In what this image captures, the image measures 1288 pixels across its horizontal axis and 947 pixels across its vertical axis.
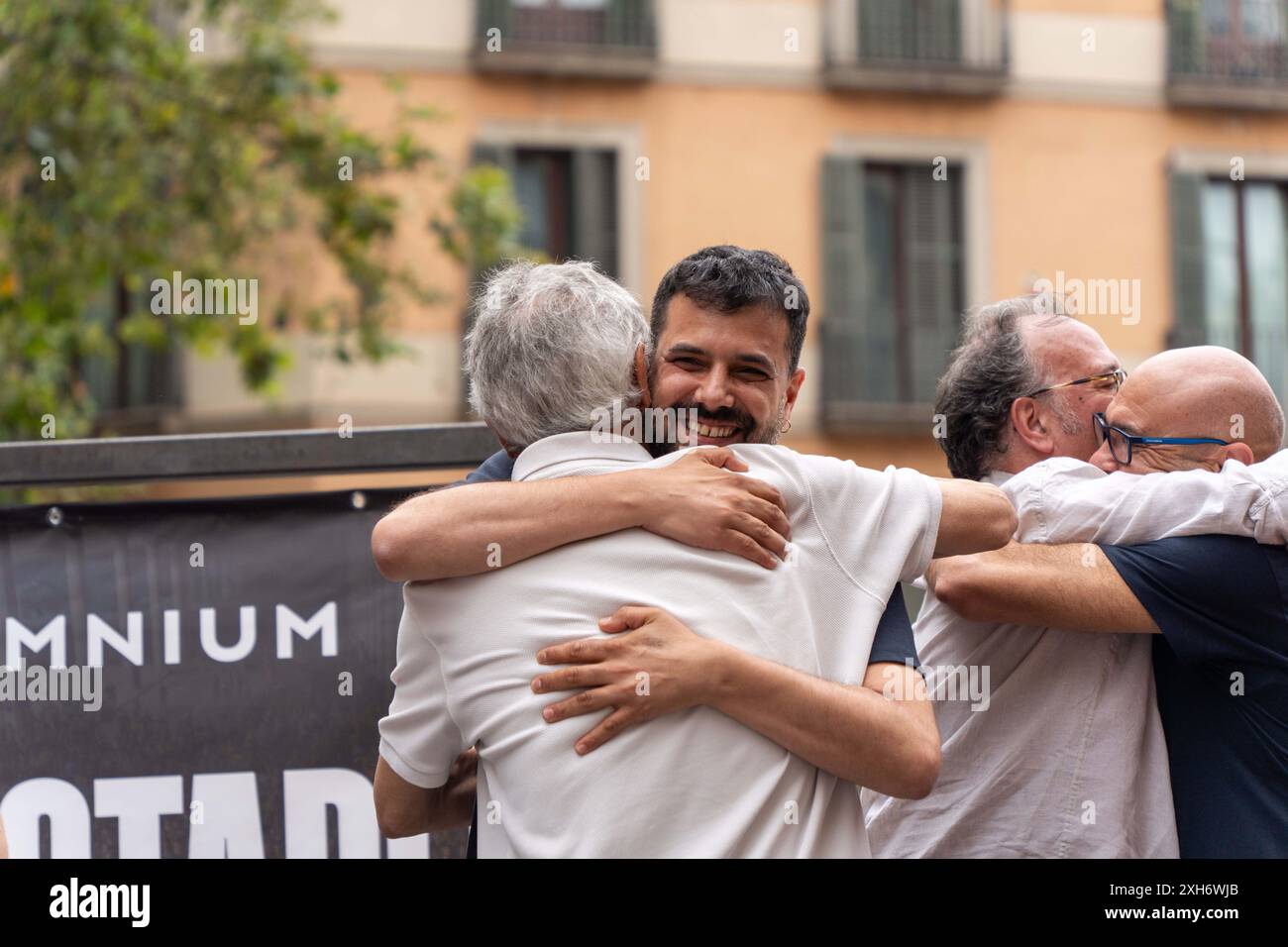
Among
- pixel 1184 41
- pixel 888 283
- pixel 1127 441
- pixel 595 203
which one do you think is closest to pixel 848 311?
pixel 888 283

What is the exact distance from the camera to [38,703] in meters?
3.28

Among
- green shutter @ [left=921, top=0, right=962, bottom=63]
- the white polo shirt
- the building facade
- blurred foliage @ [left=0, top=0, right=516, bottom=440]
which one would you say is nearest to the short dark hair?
the white polo shirt

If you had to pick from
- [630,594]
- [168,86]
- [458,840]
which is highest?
[168,86]

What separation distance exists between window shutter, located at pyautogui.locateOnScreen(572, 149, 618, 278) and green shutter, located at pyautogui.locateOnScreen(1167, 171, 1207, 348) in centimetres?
535

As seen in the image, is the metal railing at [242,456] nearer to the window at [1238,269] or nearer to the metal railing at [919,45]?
the metal railing at [919,45]

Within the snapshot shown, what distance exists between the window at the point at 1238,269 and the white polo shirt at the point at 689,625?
1538 centimetres

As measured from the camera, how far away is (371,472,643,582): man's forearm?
2.34 metres

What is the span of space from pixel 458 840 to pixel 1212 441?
1.50 metres

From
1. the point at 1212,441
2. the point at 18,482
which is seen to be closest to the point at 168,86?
the point at 18,482

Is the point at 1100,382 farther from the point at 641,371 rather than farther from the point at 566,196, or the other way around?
the point at 566,196

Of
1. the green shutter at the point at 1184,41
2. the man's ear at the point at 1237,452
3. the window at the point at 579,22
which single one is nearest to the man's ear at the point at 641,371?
the man's ear at the point at 1237,452

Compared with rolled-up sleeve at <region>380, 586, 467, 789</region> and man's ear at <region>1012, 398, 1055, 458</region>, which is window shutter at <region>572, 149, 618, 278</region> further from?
rolled-up sleeve at <region>380, 586, 467, 789</region>
